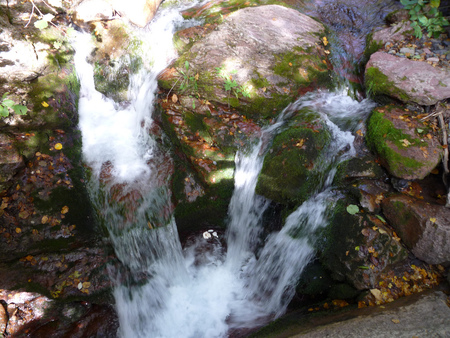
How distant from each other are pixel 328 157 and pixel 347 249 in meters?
1.43

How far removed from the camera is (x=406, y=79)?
166 inches

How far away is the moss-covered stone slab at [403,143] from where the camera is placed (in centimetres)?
357

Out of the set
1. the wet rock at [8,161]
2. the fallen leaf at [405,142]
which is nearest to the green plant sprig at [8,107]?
the wet rock at [8,161]

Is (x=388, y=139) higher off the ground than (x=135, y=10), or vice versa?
(x=135, y=10)

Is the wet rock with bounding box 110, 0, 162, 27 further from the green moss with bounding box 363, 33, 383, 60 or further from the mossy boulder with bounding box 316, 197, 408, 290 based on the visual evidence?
the mossy boulder with bounding box 316, 197, 408, 290

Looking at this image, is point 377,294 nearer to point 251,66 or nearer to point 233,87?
point 233,87

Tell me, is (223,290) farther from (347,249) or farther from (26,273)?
(26,273)

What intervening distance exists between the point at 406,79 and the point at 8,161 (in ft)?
20.6

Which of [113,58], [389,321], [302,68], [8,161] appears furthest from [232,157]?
[113,58]

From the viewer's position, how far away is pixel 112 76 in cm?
546

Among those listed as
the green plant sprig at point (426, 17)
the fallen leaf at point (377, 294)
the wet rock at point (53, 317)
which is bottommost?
the wet rock at point (53, 317)

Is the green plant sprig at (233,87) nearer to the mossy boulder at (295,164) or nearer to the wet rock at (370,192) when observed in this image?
the mossy boulder at (295,164)

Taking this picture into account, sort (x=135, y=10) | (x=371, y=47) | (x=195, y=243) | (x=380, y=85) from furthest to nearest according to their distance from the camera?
(x=135, y=10), (x=371, y=47), (x=195, y=243), (x=380, y=85)

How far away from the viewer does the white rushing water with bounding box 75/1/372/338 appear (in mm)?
3980
